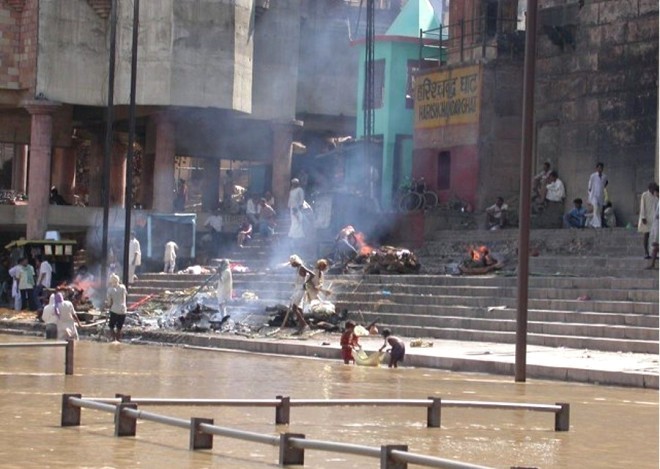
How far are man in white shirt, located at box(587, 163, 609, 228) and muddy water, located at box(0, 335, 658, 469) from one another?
1059cm

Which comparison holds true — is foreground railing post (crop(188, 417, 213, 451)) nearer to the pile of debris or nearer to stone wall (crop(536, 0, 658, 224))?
the pile of debris

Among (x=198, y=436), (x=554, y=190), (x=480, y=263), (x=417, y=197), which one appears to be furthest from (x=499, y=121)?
(x=198, y=436)

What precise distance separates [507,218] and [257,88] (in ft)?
52.6

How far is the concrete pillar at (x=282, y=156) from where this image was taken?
4931cm

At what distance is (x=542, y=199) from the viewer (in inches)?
1368

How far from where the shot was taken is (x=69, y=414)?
12867mm

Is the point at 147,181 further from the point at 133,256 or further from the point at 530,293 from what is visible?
the point at 530,293

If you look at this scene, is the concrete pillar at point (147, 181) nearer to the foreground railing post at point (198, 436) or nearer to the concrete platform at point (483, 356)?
the concrete platform at point (483, 356)

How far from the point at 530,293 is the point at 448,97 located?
13004 millimetres

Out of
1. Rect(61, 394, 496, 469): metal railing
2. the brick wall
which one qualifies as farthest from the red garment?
the brick wall

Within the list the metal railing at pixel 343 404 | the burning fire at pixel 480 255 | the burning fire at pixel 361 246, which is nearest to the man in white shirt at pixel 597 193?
the burning fire at pixel 480 255

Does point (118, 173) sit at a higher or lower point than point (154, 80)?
lower

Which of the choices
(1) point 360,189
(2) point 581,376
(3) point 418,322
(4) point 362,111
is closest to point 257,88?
(4) point 362,111

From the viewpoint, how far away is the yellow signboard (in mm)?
38062
